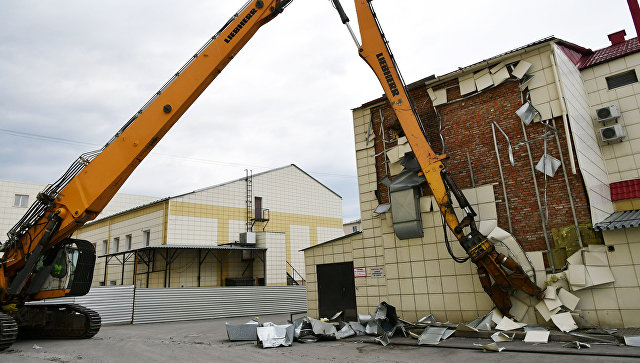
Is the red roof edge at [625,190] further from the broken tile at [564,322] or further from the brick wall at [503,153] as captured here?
the broken tile at [564,322]

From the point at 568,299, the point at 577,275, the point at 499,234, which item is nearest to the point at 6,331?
the point at 499,234

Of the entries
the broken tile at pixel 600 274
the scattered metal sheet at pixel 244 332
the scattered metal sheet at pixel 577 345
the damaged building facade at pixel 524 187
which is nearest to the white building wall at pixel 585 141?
the damaged building facade at pixel 524 187

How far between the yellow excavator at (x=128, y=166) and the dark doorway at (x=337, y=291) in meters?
4.23

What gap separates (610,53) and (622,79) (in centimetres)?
131

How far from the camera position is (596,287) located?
29.2ft

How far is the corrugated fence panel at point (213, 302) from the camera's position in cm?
1884

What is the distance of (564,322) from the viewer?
28.8 feet

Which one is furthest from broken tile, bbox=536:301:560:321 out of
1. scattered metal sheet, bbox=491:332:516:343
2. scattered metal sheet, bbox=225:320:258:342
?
scattered metal sheet, bbox=225:320:258:342

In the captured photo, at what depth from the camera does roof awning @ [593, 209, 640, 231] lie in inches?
341

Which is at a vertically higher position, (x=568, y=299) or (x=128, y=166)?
(x=128, y=166)

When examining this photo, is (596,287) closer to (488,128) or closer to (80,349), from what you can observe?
(488,128)

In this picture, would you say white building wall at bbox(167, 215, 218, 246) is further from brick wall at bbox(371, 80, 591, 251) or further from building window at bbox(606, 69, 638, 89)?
building window at bbox(606, 69, 638, 89)

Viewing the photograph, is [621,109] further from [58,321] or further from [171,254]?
[171,254]

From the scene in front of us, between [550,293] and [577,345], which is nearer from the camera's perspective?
[577,345]
